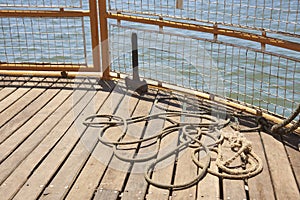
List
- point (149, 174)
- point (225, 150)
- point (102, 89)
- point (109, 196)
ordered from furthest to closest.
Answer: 1. point (102, 89)
2. point (225, 150)
3. point (149, 174)
4. point (109, 196)

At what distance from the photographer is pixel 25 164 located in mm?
2963

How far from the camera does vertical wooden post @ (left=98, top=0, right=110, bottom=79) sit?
446 cm

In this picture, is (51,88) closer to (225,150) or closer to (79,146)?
(79,146)

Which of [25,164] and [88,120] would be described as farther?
[88,120]

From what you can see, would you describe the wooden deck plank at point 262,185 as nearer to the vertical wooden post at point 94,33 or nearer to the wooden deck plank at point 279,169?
the wooden deck plank at point 279,169

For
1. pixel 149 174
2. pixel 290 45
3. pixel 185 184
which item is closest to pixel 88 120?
pixel 149 174

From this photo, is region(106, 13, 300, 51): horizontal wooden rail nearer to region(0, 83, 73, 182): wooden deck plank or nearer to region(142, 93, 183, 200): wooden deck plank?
region(142, 93, 183, 200): wooden deck plank

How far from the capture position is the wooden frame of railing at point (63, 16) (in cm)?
452

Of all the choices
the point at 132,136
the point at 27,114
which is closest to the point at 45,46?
the point at 27,114

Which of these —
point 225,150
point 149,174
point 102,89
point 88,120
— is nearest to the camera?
point 149,174

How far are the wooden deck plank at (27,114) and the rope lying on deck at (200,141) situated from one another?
54cm

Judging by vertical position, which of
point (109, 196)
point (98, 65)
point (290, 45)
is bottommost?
point (109, 196)

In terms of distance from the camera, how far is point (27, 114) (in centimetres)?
381

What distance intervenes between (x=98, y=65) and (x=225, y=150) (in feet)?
6.72
